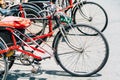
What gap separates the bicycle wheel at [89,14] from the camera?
9305 mm

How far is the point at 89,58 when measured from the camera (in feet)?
24.3

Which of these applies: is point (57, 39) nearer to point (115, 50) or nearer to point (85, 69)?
point (85, 69)

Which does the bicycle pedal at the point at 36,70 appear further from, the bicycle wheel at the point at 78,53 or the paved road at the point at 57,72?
the bicycle wheel at the point at 78,53

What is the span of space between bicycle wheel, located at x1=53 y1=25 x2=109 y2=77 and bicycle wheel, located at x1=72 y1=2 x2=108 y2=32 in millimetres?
1786

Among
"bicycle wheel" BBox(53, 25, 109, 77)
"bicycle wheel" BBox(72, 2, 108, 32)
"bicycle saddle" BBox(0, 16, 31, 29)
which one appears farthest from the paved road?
"bicycle wheel" BBox(72, 2, 108, 32)

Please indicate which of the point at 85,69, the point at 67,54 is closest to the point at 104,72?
the point at 85,69

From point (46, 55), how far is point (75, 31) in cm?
80

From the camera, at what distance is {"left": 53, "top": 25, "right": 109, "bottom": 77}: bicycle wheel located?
6331 mm

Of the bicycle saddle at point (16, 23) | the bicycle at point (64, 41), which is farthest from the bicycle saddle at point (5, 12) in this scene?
the bicycle saddle at point (16, 23)

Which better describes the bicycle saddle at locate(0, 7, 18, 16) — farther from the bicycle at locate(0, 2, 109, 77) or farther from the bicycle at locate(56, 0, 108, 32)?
the bicycle at locate(56, 0, 108, 32)

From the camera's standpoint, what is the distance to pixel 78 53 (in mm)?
6727

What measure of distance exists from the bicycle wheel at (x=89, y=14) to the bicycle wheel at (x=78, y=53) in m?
1.79

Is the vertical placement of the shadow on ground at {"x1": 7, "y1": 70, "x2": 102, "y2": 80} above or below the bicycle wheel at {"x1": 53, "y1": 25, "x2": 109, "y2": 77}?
below

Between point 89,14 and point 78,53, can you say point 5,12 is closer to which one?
point 78,53
